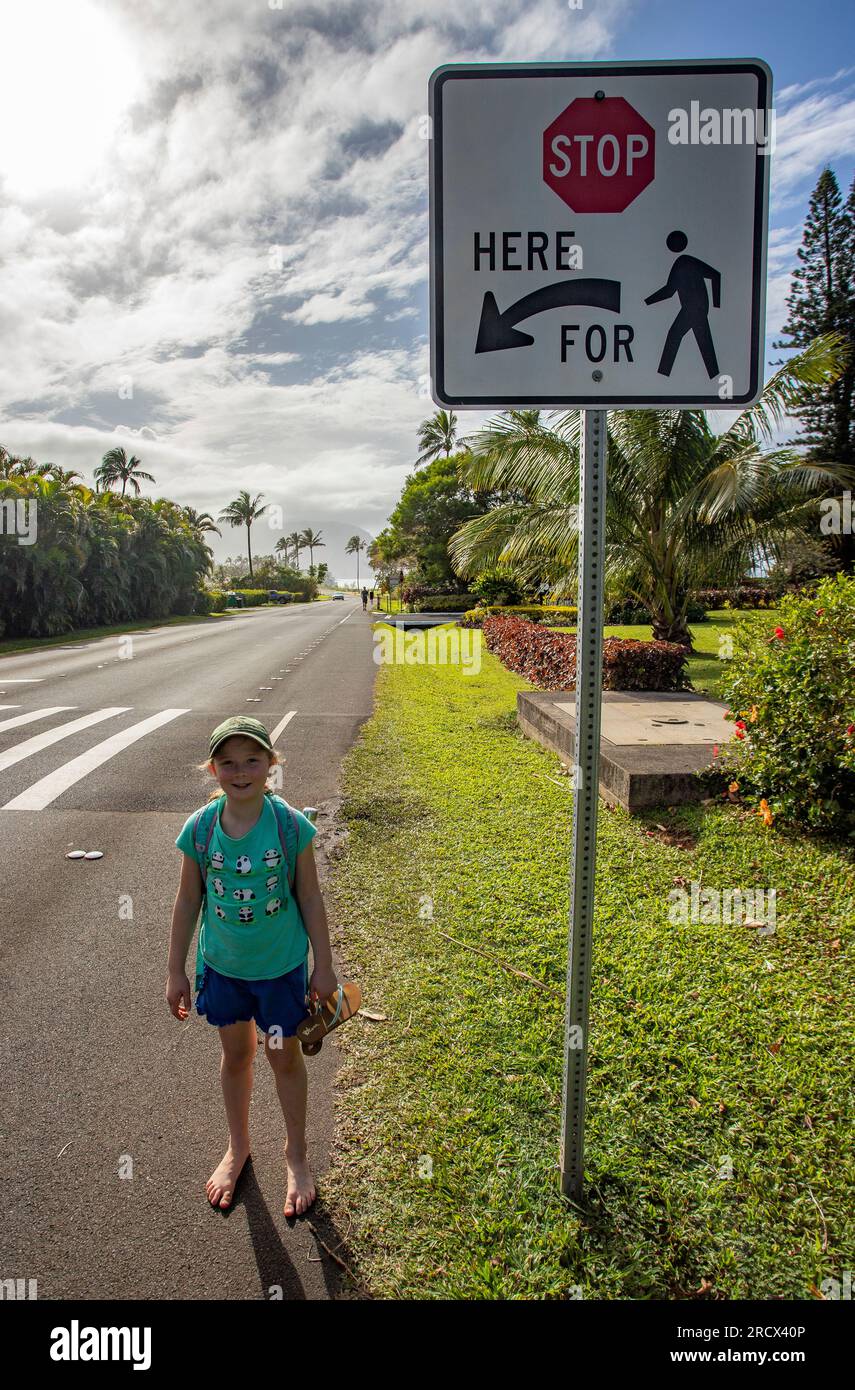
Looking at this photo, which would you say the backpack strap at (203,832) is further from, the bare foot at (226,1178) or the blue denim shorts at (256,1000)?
the bare foot at (226,1178)

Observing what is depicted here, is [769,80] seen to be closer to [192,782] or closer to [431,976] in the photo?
[431,976]

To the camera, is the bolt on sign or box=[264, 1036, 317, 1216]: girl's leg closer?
the bolt on sign

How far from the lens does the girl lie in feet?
8.11

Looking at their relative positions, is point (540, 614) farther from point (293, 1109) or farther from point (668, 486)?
point (293, 1109)

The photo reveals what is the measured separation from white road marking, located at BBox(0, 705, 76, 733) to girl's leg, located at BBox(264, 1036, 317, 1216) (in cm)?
879

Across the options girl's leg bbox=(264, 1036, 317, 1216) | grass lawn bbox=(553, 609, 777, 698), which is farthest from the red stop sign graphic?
grass lawn bbox=(553, 609, 777, 698)

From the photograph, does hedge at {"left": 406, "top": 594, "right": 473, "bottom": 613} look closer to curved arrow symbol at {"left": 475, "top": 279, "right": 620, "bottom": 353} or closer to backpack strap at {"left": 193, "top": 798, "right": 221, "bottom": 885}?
backpack strap at {"left": 193, "top": 798, "right": 221, "bottom": 885}

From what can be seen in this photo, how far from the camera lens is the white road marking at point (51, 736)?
8633mm

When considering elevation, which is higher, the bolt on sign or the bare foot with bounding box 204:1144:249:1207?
the bolt on sign

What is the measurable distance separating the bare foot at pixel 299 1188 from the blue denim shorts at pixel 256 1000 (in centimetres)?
41

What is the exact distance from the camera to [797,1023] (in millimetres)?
3293

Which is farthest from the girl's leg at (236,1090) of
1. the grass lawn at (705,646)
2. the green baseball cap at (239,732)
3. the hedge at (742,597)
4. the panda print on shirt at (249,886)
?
the hedge at (742,597)
